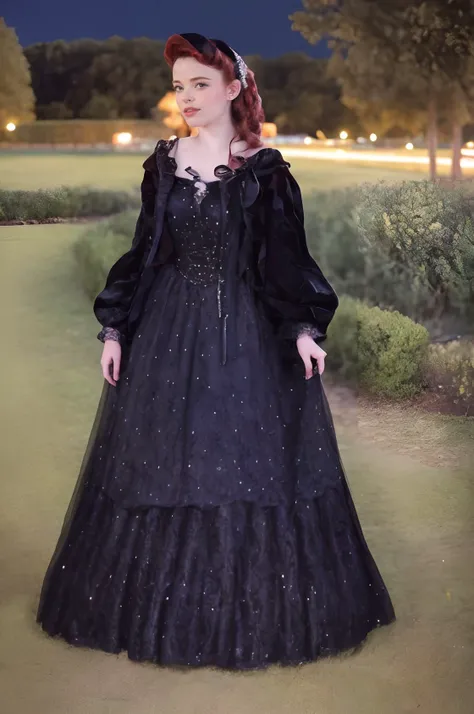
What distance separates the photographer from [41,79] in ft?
14.3

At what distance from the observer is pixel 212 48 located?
6.84ft

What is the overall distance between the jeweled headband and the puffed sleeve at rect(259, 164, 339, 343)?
267 mm

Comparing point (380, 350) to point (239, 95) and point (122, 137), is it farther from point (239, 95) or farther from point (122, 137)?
point (239, 95)

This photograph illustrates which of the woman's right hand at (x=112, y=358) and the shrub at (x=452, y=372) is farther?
the shrub at (x=452, y=372)

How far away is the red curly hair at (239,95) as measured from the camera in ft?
6.82

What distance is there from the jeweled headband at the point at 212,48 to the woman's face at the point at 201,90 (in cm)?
3

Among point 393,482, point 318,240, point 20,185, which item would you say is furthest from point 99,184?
point 393,482

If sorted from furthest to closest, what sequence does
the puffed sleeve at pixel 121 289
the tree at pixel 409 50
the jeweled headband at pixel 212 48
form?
the tree at pixel 409 50, the puffed sleeve at pixel 121 289, the jeweled headband at pixel 212 48

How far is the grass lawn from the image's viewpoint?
14.4 feet

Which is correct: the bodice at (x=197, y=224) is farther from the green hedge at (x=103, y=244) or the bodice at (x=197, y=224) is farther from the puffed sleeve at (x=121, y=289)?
the green hedge at (x=103, y=244)

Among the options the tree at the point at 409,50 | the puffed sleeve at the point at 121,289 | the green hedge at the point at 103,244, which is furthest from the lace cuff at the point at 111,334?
the tree at the point at 409,50

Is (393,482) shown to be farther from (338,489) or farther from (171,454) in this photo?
(171,454)

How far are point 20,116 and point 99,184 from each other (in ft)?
1.80

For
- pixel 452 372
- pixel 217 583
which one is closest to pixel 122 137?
pixel 452 372
